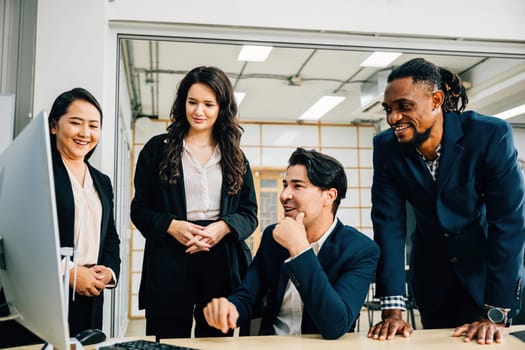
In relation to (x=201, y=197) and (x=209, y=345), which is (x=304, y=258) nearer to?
(x=209, y=345)

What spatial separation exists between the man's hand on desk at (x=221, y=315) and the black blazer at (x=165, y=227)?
15.4 inches

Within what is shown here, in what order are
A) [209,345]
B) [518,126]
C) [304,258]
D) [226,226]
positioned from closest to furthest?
1. [209,345]
2. [304,258]
3. [226,226]
4. [518,126]

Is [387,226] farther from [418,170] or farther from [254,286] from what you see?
[254,286]

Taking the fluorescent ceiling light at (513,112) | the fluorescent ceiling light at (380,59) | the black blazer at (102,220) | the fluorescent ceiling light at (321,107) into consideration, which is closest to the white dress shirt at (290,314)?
the black blazer at (102,220)

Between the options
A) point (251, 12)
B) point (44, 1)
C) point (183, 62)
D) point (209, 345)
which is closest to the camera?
point (209, 345)

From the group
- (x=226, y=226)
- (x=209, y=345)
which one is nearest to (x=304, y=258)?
(x=209, y=345)

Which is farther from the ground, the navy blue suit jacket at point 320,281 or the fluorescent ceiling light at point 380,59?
the fluorescent ceiling light at point 380,59

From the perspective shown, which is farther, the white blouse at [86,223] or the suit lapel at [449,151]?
the white blouse at [86,223]

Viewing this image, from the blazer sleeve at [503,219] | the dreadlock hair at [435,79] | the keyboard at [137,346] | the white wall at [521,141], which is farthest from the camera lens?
the white wall at [521,141]

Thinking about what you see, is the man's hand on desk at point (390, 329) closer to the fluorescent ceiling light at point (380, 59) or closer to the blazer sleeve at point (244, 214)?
the blazer sleeve at point (244, 214)

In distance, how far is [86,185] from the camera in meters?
1.77

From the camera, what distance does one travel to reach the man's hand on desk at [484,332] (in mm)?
1288

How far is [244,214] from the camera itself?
187 centimetres

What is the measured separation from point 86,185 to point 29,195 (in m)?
1.10
